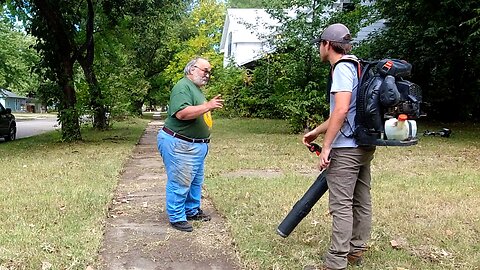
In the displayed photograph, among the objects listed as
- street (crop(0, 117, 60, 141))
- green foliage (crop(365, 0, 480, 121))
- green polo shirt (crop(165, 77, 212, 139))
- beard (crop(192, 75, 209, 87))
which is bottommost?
street (crop(0, 117, 60, 141))

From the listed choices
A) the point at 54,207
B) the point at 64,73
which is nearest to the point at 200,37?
the point at 64,73

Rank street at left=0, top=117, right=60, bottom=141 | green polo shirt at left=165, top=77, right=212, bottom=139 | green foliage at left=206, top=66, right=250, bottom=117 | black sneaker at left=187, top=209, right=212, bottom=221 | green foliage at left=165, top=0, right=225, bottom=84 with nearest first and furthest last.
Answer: green polo shirt at left=165, top=77, right=212, bottom=139 → black sneaker at left=187, top=209, right=212, bottom=221 → street at left=0, top=117, right=60, bottom=141 → green foliage at left=206, top=66, right=250, bottom=117 → green foliage at left=165, top=0, right=225, bottom=84

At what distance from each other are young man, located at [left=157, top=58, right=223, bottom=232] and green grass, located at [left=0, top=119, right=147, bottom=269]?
756 millimetres

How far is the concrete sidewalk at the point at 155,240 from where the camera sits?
3.72 meters

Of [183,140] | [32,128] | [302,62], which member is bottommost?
[32,128]

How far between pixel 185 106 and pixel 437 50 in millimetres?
15091

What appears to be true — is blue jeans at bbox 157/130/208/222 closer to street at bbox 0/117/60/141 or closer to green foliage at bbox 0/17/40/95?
street at bbox 0/117/60/141

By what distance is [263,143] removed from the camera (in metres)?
12.5

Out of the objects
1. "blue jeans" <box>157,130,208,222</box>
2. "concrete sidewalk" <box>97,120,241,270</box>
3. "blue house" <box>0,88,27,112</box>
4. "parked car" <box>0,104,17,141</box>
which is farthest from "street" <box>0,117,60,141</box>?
"blue house" <box>0,88,27,112</box>

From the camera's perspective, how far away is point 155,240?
14.0 ft

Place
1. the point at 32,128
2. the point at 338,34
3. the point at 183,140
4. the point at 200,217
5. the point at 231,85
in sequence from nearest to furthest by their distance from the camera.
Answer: the point at 338,34, the point at 183,140, the point at 200,217, the point at 32,128, the point at 231,85

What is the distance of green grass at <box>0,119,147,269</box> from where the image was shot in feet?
12.2

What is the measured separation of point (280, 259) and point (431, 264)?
1154mm

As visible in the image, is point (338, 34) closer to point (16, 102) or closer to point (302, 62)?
point (302, 62)
